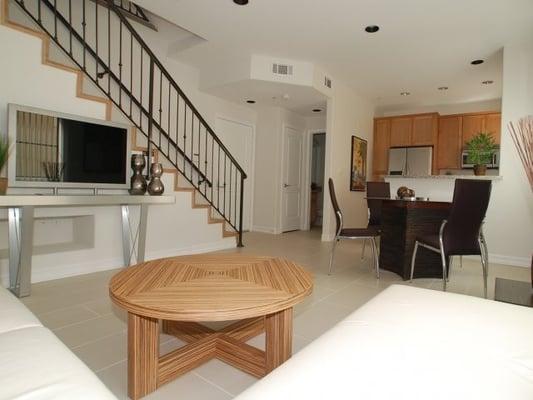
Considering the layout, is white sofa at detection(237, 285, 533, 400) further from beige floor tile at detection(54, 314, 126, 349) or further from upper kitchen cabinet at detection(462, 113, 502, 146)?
upper kitchen cabinet at detection(462, 113, 502, 146)

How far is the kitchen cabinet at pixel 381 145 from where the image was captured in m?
6.76

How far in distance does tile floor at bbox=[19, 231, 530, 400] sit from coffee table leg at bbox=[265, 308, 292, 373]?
0.18 m

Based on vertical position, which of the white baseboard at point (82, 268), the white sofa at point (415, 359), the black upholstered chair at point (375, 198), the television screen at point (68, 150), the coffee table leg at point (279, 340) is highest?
the television screen at point (68, 150)

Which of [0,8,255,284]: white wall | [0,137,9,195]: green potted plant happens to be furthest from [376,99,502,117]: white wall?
[0,137,9,195]: green potted plant

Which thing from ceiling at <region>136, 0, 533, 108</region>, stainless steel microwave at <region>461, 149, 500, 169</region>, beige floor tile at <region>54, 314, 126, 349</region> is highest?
ceiling at <region>136, 0, 533, 108</region>

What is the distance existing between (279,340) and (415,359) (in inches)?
30.6

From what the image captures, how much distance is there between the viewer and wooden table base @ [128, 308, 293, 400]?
1.29 meters

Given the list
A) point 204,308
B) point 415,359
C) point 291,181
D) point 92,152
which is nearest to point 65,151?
point 92,152

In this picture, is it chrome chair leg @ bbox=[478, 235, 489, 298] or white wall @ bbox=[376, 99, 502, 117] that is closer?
chrome chair leg @ bbox=[478, 235, 489, 298]

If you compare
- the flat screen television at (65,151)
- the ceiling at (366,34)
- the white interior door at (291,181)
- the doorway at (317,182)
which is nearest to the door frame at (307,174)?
the white interior door at (291,181)

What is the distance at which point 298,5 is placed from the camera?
3268 millimetres

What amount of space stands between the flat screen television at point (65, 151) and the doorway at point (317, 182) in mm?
4911

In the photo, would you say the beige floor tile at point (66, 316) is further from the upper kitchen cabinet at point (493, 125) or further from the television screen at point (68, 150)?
the upper kitchen cabinet at point (493, 125)

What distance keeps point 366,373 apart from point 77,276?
3.05 meters
